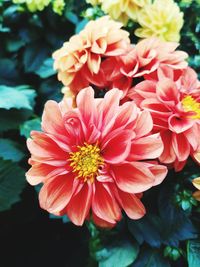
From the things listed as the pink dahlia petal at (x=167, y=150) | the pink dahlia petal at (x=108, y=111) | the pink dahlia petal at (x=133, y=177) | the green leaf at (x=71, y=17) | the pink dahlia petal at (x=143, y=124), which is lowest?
the green leaf at (x=71, y=17)

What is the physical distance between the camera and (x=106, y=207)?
25.5 inches

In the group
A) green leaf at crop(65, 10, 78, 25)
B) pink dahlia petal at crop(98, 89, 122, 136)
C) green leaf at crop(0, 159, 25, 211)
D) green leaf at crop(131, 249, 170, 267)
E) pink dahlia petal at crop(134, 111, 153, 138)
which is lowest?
green leaf at crop(131, 249, 170, 267)

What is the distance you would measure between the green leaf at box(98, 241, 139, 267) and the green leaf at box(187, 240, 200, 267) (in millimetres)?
84

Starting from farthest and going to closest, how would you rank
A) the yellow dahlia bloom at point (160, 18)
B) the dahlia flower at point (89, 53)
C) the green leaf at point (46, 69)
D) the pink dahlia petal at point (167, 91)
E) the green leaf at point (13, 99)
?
1. the green leaf at point (46, 69)
2. the yellow dahlia bloom at point (160, 18)
3. the green leaf at point (13, 99)
4. the dahlia flower at point (89, 53)
5. the pink dahlia petal at point (167, 91)

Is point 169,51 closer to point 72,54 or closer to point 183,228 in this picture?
point 72,54

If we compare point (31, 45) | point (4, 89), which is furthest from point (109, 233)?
point (31, 45)

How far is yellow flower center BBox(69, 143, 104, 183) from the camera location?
658 mm

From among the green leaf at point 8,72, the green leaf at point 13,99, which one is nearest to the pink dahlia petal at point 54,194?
the green leaf at point 13,99

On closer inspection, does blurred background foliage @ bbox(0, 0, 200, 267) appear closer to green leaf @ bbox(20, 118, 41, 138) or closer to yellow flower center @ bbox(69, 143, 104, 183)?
green leaf @ bbox(20, 118, 41, 138)

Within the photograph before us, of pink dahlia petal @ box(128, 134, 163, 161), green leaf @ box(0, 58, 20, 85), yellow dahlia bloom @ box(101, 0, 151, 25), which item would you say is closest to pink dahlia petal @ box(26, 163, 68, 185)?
pink dahlia petal @ box(128, 134, 163, 161)

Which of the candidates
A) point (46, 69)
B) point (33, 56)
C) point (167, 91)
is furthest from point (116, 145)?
point (33, 56)

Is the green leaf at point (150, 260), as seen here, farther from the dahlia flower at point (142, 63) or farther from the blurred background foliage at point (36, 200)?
the dahlia flower at point (142, 63)

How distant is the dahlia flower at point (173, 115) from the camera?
0.70 meters

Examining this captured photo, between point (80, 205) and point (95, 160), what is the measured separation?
67 mm
